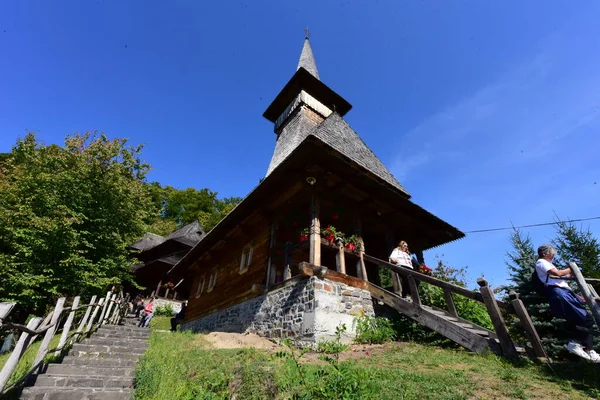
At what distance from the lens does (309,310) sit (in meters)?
5.90

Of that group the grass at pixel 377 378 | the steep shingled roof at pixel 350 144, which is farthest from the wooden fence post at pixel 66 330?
the steep shingled roof at pixel 350 144

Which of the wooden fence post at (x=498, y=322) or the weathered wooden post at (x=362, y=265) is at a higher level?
the weathered wooden post at (x=362, y=265)

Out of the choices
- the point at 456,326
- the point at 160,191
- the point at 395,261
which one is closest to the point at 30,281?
the point at 395,261

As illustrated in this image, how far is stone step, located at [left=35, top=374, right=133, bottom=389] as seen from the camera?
4965mm

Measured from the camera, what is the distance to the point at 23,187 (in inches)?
581

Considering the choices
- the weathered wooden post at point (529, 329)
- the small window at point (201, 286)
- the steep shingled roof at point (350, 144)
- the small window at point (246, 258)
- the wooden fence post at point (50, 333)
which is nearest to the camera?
the weathered wooden post at point (529, 329)

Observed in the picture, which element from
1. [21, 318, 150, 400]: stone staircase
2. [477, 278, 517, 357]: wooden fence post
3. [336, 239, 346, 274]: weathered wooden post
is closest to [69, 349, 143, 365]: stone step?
[21, 318, 150, 400]: stone staircase

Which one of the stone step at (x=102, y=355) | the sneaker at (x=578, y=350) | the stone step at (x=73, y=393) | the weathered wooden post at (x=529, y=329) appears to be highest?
the weathered wooden post at (x=529, y=329)

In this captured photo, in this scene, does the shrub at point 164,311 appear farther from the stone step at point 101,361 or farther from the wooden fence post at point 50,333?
the wooden fence post at point 50,333

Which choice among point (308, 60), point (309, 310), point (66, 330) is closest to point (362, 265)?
point (309, 310)

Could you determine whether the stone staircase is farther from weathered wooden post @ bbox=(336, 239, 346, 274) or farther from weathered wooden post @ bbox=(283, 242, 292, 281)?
weathered wooden post @ bbox=(336, 239, 346, 274)

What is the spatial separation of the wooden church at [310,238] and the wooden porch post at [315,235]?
2 centimetres

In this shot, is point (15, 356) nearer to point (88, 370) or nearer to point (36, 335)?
point (36, 335)

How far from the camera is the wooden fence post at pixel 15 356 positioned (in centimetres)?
285
